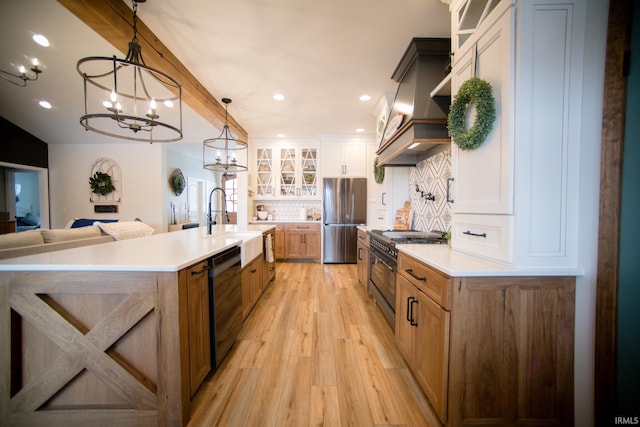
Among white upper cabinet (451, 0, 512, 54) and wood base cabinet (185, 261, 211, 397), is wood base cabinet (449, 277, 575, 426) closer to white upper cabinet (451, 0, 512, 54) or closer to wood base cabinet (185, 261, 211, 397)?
wood base cabinet (185, 261, 211, 397)

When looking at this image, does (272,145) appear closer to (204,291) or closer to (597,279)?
(204,291)

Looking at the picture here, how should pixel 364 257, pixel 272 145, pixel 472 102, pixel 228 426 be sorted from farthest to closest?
pixel 272 145, pixel 364 257, pixel 472 102, pixel 228 426

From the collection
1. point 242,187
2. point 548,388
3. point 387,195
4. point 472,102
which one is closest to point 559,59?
point 472,102

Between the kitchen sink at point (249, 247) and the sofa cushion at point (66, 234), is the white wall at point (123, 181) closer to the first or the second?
the sofa cushion at point (66, 234)

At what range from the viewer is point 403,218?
Result: 3014 millimetres

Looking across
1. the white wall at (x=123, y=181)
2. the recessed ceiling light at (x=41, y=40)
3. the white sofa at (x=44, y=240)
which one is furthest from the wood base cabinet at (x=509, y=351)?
the white wall at (x=123, y=181)

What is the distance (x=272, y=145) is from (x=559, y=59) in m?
4.68

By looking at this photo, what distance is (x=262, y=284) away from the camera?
286 centimetres

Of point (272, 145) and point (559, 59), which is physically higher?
point (272, 145)

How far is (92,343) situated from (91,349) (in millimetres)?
31

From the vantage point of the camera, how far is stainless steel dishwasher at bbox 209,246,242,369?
4.96ft

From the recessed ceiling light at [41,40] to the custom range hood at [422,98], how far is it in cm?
418

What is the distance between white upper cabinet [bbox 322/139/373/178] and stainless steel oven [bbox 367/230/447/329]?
239 cm

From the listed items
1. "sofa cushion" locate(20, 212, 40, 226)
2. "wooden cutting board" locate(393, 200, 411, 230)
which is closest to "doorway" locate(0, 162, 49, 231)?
"sofa cushion" locate(20, 212, 40, 226)
